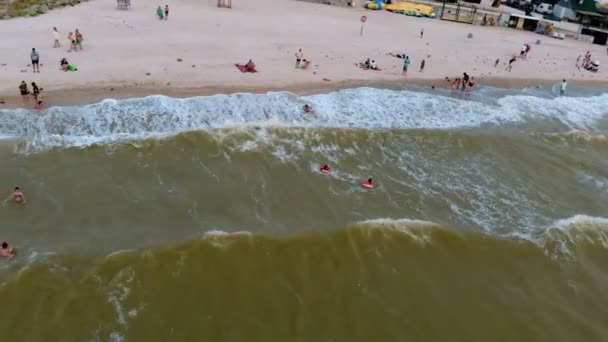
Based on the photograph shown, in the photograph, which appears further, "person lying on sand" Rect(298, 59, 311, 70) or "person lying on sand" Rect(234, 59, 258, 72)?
"person lying on sand" Rect(298, 59, 311, 70)

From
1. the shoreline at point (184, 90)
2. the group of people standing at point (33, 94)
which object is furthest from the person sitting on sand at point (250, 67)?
the group of people standing at point (33, 94)

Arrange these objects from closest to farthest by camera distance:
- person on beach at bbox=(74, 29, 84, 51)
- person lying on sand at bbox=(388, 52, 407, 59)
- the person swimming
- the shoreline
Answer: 1. the person swimming
2. the shoreline
3. person on beach at bbox=(74, 29, 84, 51)
4. person lying on sand at bbox=(388, 52, 407, 59)

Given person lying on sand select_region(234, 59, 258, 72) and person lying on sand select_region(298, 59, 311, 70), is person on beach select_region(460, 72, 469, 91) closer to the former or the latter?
person lying on sand select_region(298, 59, 311, 70)

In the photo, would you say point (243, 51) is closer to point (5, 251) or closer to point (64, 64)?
point (64, 64)

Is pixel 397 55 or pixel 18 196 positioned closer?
pixel 18 196

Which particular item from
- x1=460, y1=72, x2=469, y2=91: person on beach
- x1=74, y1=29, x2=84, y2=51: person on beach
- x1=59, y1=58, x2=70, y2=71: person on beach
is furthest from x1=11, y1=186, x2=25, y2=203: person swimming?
x1=460, y1=72, x2=469, y2=91: person on beach

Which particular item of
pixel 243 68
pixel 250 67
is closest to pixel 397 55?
pixel 250 67

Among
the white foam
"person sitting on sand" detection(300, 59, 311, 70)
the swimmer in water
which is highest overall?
"person sitting on sand" detection(300, 59, 311, 70)
